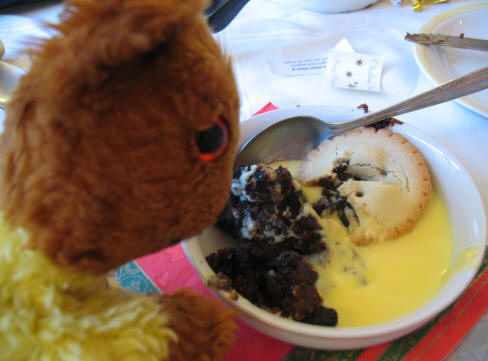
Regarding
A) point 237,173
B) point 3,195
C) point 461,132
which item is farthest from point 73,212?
point 461,132

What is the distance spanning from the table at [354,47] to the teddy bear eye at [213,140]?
0.53 metres

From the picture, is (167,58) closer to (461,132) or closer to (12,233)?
(12,233)

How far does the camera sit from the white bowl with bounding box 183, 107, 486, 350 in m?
0.45

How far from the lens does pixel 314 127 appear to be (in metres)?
0.74

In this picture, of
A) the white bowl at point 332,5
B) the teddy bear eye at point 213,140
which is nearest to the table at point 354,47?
the white bowl at point 332,5

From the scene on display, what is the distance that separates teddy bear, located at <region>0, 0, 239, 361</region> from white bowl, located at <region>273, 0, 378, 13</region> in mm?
890

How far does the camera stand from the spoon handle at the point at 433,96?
70cm

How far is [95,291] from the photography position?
14.4 inches

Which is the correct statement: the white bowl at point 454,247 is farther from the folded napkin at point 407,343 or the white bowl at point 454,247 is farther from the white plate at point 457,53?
the white plate at point 457,53

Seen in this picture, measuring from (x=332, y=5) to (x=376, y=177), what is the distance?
0.67m

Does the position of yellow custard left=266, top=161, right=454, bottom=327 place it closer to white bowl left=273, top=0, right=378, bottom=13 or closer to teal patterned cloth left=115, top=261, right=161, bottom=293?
teal patterned cloth left=115, top=261, right=161, bottom=293

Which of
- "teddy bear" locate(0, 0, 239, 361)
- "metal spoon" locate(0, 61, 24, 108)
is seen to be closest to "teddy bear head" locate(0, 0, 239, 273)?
"teddy bear" locate(0, 0, 239, 361)

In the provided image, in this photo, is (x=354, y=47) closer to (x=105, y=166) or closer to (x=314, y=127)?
(x=314, y=127)

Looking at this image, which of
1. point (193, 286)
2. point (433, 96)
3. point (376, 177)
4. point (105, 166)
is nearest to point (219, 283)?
point (193, 286)
